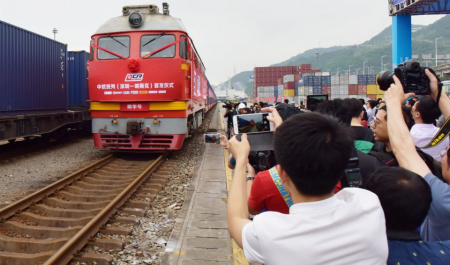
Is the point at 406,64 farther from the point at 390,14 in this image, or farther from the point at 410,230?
the point at 390,14

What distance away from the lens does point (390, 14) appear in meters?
23.2

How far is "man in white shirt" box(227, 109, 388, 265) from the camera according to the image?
48.9 inches

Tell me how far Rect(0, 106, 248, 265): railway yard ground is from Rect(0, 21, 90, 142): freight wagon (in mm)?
1013

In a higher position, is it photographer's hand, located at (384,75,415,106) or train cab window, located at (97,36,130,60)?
train cab window, located at (97,36,130,60)

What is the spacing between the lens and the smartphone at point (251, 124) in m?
2.27

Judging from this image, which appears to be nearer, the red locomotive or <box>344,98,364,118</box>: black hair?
<box>344,98,364,118</box>: black hair

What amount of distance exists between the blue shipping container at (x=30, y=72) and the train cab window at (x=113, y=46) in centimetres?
261

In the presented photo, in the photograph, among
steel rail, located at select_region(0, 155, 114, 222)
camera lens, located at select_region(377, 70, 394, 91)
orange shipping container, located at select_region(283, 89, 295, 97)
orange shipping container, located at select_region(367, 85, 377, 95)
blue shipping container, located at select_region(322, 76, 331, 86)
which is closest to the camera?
camera lens, located at select_region(377, 70, 394, 91)

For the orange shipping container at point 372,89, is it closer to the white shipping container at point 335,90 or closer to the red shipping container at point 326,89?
the white shipping container at point 335,90

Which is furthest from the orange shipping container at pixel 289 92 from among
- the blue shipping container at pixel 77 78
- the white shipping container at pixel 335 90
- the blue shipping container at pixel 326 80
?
A: the blue shipping container at pixel 77 78

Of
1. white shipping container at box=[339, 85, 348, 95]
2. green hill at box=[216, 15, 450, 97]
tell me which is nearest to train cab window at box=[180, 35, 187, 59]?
white shipping container at box=[339, 85, 348, 95]

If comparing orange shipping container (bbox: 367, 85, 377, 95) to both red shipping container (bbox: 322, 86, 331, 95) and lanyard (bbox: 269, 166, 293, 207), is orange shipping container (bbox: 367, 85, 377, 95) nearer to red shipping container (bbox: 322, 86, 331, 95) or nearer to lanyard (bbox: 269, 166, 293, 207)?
red shipping container (bbox: 322, 86, 331, 95)

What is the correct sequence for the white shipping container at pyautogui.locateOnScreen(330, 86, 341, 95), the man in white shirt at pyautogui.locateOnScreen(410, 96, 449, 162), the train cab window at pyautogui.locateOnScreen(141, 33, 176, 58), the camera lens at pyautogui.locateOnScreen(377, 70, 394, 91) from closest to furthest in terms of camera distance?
1. the camera lens at pyautogui.locateOnScreen(377, 70, 394, 91)
2. the man in white shirt at pyautogui.locateOnScreen(410, 96, 449, 162)
3. the train cab window at pyautogui.locateOnScreen(141, 33, 176, 58)
4. the white shipping container at pyautogui.locateOnScreen(330, 86, 341, 95)

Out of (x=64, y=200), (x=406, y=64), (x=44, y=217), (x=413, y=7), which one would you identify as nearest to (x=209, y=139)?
(x=406, y=64)
